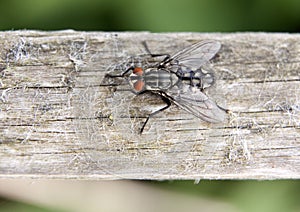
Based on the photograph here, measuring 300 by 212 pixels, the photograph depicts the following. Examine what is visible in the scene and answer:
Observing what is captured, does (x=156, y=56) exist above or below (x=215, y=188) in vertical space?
above

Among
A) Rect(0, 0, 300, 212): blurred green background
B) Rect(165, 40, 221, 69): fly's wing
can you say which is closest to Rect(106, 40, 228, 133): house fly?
Rect(165, 40, 221, 69): fly's wing

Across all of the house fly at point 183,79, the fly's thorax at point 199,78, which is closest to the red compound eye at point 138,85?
the house fly at point 183,79

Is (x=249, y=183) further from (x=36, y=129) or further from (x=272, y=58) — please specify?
(x=36, y=129)

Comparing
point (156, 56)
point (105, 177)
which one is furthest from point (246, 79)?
point (105, 177)
